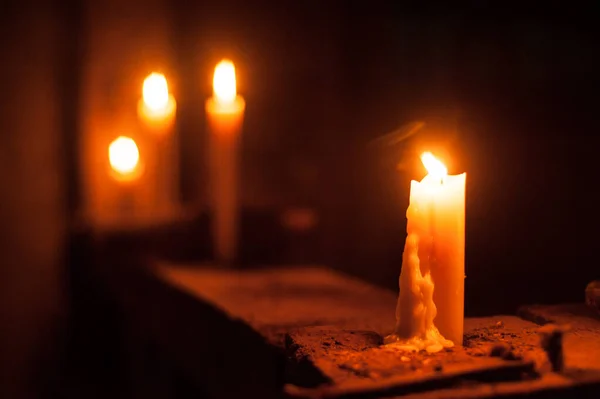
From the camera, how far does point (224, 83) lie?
2.87 meters

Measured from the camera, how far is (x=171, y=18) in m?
4.78

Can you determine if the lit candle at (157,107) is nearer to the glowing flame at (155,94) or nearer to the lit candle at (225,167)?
the glowing flame at (155,94)

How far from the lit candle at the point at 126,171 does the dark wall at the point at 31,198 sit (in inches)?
39.8

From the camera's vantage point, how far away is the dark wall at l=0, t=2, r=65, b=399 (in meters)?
4.69

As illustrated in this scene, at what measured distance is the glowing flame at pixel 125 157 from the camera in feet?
12.2

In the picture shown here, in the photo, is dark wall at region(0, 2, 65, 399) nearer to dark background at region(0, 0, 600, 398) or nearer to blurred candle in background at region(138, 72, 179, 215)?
dark background at region(0, 0, 600, 398)

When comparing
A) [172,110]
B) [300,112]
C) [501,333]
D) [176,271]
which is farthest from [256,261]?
[501,333]

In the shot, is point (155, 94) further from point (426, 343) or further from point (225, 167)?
point (426, 343)

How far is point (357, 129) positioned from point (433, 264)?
2.33 metres

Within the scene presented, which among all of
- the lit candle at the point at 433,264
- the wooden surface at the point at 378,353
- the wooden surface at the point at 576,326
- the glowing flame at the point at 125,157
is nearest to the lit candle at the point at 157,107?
the glowing flame at the point at 125,157

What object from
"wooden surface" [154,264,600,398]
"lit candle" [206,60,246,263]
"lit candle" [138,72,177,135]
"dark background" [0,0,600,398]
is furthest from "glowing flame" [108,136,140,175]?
"wooden surface" [154,264,600,398]

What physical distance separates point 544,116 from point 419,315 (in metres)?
1.49

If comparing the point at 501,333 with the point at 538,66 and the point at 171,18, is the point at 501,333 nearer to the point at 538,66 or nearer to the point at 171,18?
the point at 538,66

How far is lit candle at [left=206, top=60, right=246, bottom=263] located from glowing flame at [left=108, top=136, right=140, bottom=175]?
0.77 metres
